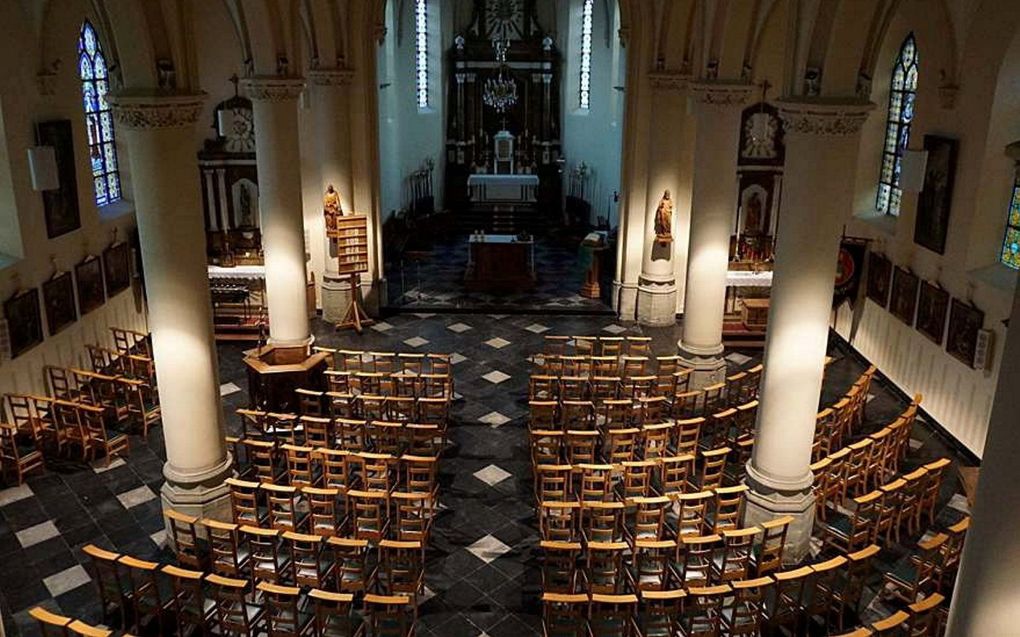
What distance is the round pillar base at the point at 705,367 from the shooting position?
16.6 metres

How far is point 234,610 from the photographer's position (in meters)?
9.75

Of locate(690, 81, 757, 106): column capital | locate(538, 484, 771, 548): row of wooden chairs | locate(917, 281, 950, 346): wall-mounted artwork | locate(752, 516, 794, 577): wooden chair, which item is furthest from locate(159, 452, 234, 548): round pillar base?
locate(917, 281, 950, 346): wall-mounted artwork

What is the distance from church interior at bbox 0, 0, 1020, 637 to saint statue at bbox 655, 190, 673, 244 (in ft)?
0.32

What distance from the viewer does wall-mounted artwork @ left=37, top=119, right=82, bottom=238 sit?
15.6 meters

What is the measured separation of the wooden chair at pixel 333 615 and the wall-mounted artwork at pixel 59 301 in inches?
346

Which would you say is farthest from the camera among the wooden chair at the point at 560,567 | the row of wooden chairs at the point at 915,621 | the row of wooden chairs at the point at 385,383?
the row of wooden chairs at the point at 385,383

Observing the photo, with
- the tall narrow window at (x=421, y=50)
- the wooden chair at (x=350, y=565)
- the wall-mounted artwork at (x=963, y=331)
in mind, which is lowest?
the wooden chair at (x=350, y=565)

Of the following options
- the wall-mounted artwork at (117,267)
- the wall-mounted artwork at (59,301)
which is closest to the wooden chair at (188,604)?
the wall-mounted artwork at (59,301)

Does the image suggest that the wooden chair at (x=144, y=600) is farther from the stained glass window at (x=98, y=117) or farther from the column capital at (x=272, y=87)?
the stained glass window at (x=98, y=117)

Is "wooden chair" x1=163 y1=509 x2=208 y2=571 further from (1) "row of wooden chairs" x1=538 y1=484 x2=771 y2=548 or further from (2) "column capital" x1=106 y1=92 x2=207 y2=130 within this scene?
(2) "column capital" x1=106 y1=92 x2=207 y2=130

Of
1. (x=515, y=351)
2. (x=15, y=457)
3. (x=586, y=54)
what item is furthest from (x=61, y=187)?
(x=586, y=54)

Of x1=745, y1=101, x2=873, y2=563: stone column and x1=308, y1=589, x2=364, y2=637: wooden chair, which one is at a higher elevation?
x1=745, y1=101, x2=873, y2=563: stone column

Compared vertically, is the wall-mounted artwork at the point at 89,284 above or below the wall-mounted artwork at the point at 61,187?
below

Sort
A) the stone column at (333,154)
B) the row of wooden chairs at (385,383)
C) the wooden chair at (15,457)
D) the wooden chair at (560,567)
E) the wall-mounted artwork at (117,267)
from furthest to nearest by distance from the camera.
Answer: the stone column at (333,154) → the wall-mounted artwork at (117,267) → the row of wooden chairs at (385,383) → the wooden chair at (15,457) → the wooden chair at (560,567)
